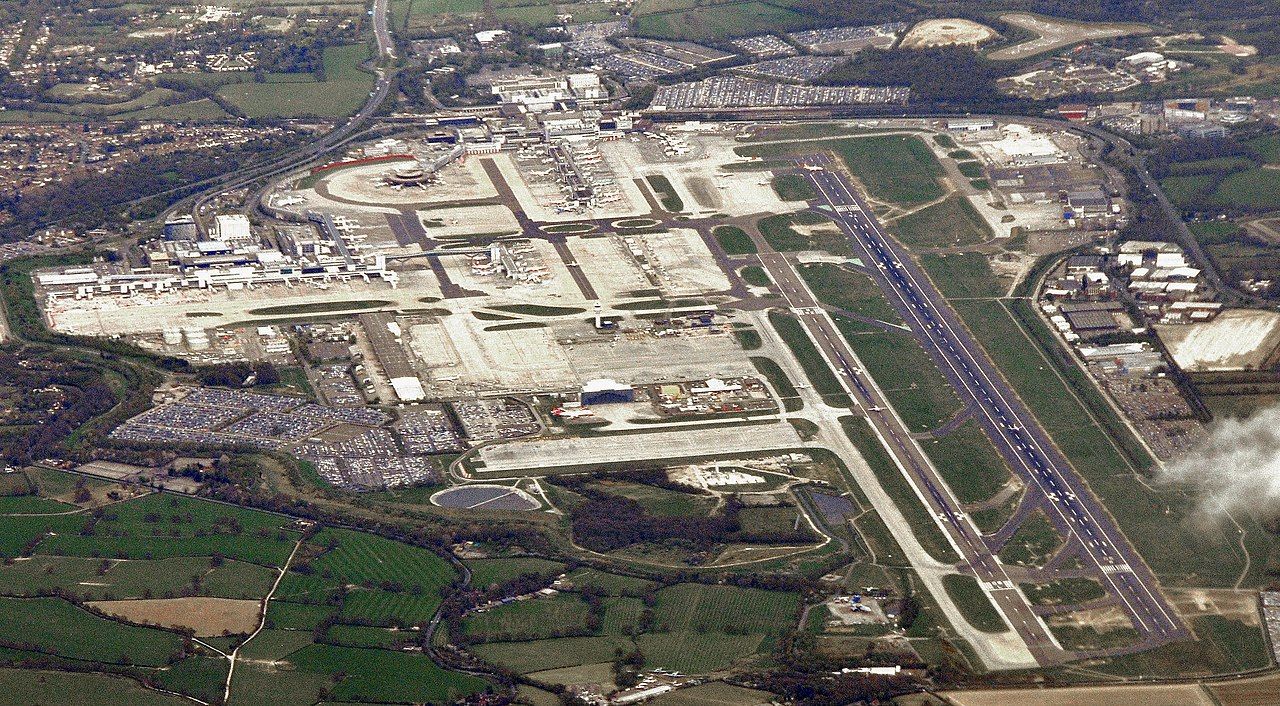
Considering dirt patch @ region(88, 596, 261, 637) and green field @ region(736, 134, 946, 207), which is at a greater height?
green field @ region(736, 134, 946, 207)

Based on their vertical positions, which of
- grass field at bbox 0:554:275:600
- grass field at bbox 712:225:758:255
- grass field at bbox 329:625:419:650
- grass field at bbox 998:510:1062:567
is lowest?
grass field at bbox 0:554:275:600

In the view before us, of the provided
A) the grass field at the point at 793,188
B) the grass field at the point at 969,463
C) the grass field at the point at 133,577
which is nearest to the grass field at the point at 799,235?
the grass field at the point at 793,188

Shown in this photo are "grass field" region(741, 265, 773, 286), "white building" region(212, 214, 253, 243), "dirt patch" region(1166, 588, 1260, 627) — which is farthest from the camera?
"white building" region(212, 214, 253, 243)

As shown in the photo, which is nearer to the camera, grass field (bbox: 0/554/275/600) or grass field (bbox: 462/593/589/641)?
grass field (bbox: 462/593/589/641)

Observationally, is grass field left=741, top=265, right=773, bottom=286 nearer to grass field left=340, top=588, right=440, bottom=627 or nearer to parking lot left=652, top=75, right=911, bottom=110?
parking lot left=652, top=75, right=911, bottom=110

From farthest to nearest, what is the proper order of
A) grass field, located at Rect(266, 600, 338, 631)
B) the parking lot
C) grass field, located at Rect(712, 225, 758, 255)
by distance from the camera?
1. the parking lot
2. grass field, located at Rect(712, 225, 758, 255)
3. grass field, located at Rect(266, 600, 338, 631)

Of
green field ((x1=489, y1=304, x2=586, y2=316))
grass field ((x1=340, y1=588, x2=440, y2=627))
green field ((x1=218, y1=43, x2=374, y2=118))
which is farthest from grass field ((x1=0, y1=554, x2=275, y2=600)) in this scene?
green field ((x1=218, y1=43, x2=374, y2=118))

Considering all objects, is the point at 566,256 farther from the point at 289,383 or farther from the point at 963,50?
the point at 963,50
